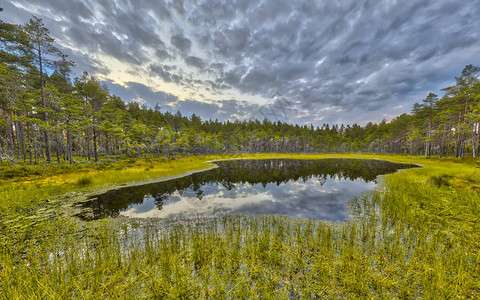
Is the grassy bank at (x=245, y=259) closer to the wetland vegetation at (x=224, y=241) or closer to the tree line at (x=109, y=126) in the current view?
the wetland vegetation at (x=224, y=241)

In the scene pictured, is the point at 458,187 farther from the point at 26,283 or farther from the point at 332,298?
the point at 26,283

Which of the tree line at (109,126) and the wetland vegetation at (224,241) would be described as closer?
the wetland vegetation at (224,241)

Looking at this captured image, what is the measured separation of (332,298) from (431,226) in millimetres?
8191

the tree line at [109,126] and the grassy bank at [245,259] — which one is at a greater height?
the tree line at [109,126]

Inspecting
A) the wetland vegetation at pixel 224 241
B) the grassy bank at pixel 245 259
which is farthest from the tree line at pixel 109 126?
the grassy bank at pixel 245 259

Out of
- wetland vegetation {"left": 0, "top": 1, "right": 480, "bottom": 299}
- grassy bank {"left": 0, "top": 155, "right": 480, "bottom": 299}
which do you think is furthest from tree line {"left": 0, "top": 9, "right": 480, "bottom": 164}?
grassy bank {"left": 0, "top": 155, "right": 480, "bottom": 299}

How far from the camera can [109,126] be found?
34.3 meters

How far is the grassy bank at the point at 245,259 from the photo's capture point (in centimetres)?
409

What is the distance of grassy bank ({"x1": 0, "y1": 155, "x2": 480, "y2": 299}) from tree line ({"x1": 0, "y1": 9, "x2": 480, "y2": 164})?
19226 millimetres

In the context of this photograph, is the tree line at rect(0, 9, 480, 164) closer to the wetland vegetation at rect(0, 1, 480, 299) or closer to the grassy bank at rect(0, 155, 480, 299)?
the wetland vegetation at rect(0, 1, 480, 299)

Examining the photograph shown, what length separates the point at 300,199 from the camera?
14039 millimetres

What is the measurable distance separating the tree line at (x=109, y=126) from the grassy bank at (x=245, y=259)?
63.1 feet

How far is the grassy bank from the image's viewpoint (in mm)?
4090

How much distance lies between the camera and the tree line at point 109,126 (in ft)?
70.6
